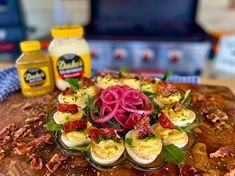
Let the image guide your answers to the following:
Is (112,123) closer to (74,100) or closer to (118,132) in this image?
(118,132)

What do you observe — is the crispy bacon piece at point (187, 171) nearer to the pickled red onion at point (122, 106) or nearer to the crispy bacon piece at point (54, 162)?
the pickled red onion at point (122, 106)

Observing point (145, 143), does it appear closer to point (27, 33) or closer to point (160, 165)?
point (160, 165)

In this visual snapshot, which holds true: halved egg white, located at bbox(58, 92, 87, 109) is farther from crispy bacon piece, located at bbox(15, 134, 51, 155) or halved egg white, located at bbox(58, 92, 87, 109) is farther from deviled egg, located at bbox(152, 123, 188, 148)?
deviled egg, located at bbox(152, 123, 188, 148)

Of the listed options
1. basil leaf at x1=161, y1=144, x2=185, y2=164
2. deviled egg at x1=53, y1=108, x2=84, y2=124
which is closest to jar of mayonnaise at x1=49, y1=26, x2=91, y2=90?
deviled egg at x1=53, y1=108, x2=84, y2=124

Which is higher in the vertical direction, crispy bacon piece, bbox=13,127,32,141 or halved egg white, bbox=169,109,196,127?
halved egg white, bbox=169,109,196,127

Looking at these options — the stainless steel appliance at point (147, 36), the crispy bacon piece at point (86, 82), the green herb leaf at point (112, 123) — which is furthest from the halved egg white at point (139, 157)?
the stainless steel appliance at point (147, 36)

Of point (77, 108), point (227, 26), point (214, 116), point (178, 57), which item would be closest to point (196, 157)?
point (214, 116)

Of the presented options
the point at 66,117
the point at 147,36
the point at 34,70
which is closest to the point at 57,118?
the point at 66,117
